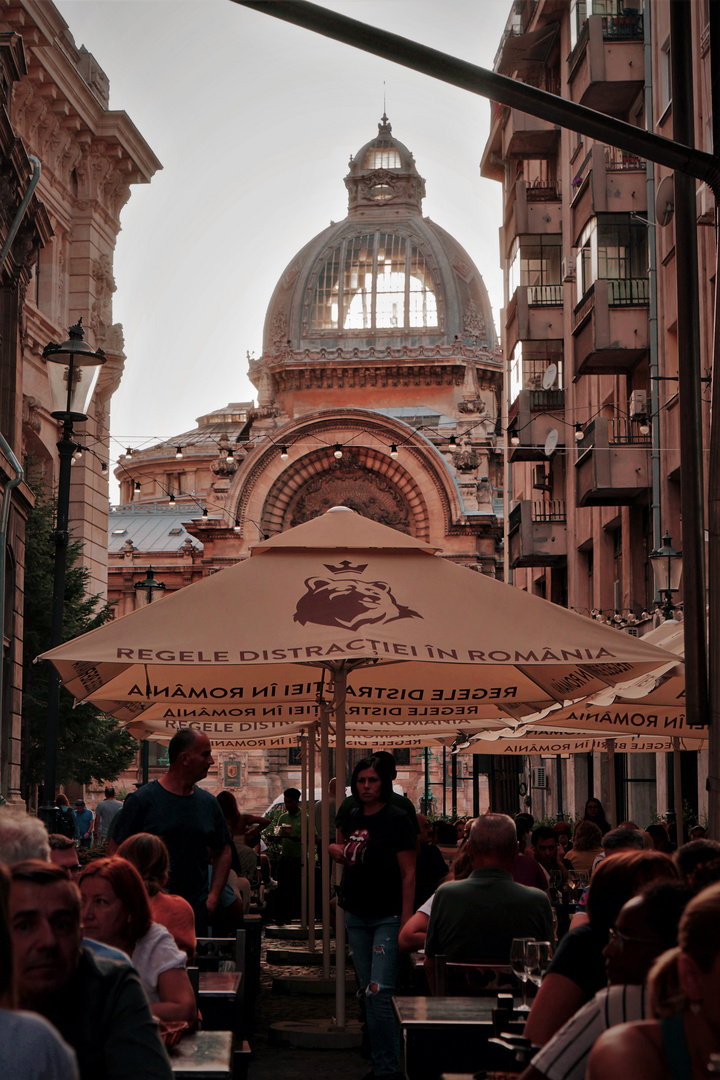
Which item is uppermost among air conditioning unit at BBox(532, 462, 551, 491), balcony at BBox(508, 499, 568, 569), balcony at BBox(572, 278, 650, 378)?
balcony at BBox(572, 278, 650, 378)

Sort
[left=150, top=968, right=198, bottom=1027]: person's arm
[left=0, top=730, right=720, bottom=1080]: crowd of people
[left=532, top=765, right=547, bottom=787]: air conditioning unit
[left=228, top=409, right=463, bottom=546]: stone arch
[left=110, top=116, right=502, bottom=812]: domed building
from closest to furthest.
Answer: [left=0, top=730, right=720, bottom=1080]: crowd of people → [left=150, top=968, right=198, bottom=1027]: person's arm → [left=532, top=765, right=547, bottom=787]: air conditioning unit → [left=228, top=409, right=463, bottom=546]: stone arch → [left=110, top=116, right=502, bottom=812]: domed building

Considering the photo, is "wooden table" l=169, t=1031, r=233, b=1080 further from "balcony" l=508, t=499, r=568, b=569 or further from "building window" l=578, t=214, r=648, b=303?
"balcony" l=508, t=499, r=568, b=569

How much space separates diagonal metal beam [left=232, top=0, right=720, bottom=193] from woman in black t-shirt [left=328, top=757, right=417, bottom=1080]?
149 inches

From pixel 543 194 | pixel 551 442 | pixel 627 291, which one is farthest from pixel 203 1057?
pixel 543 194

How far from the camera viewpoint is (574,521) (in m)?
33.2

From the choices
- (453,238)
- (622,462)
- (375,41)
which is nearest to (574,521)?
(622,462)

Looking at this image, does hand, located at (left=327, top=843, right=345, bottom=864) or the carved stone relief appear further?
the carved stone relief

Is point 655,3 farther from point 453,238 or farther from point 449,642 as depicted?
point 453,238

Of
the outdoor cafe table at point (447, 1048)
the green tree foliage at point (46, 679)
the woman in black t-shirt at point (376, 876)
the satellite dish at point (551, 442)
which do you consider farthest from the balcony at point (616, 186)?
the outdoor cafe table at point (447, 1048)

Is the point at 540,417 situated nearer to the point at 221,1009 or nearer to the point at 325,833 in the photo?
the point at 325,833

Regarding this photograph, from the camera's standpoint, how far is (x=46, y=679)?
33312mm

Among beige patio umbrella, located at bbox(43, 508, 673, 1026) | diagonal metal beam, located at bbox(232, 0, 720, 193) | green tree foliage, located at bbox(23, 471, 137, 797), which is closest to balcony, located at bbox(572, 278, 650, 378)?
green tree foliage, located at bbox(23, 471, 137, 797)

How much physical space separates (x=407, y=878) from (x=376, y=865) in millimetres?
211

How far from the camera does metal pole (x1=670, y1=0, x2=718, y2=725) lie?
6938 millimetres
